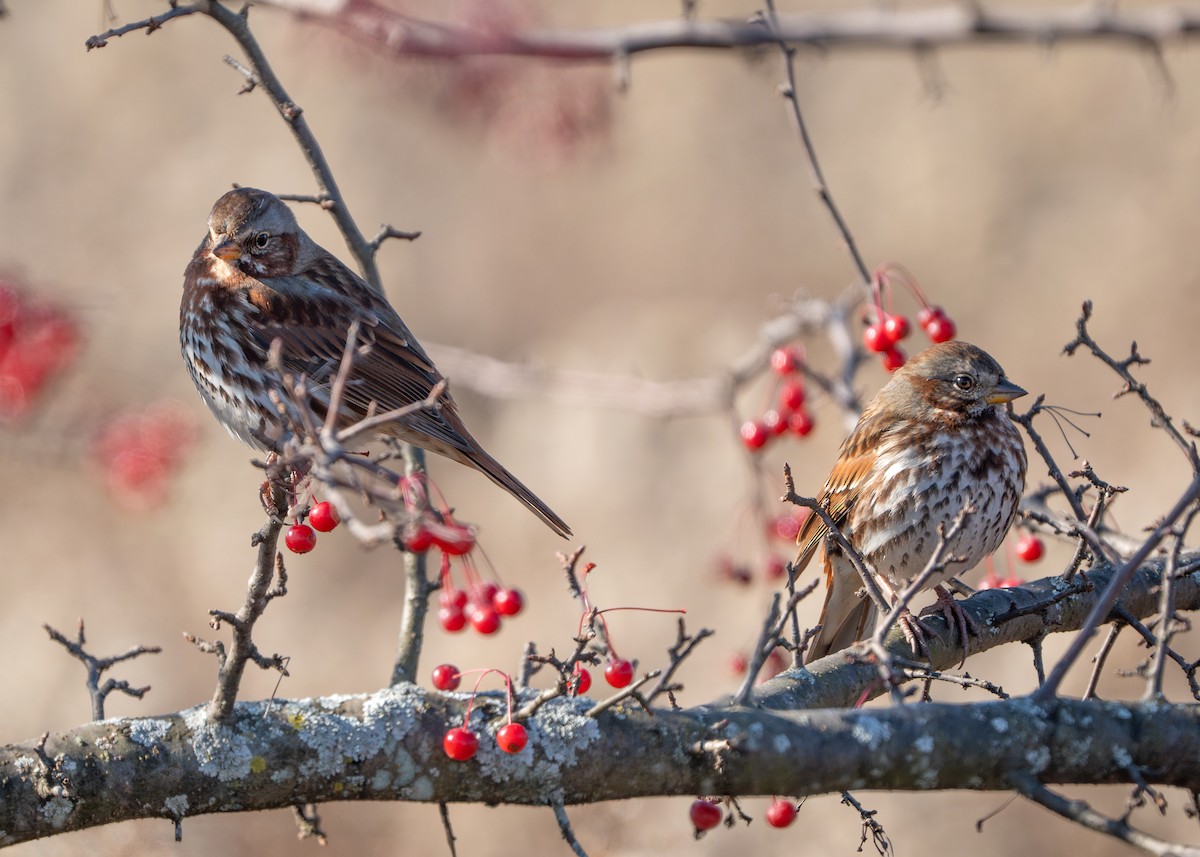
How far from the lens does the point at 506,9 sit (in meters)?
3.20

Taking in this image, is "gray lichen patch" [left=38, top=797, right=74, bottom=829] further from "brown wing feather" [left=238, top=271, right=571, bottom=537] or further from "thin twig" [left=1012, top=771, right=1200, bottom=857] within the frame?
"thin twig" [left=1012, top=771, right=1200, bottom=857]

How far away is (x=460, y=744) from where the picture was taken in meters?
2.64

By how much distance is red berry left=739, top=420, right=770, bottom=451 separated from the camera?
15.5 feet

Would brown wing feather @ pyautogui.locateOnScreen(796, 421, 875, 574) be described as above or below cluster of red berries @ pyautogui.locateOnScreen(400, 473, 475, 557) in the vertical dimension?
above

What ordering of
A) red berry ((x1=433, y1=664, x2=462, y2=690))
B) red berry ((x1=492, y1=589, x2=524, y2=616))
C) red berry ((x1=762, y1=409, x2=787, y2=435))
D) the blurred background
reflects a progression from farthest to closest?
the blurred background, red berry ((x1=762, y1=409, x2=787, y2=435)), red berry ((x1=492, y1=589, x2=524, y2=616)), red berry ((x1=433, y1=664, x2=462, y2=690))

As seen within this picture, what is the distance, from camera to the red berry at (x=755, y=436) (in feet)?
15.5

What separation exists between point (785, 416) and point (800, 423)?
6 centimetres

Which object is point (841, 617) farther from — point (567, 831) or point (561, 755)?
point (567, 831)

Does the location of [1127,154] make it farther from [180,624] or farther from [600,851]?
[180,624]

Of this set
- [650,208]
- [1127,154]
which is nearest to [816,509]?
[1127,154]

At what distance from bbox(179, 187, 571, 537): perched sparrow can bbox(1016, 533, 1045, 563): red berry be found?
186 centimetres

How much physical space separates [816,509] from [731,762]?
0.61m

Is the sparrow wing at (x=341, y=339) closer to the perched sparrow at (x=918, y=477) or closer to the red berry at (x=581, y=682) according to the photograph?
the red berry at (x=581, y=682)

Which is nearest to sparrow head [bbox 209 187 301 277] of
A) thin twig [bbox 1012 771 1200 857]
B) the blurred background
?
the blurred background
